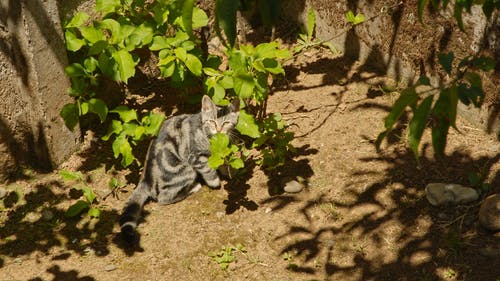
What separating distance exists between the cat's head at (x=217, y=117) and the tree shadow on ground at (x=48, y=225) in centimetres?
135

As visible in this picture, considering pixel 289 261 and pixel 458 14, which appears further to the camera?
pixel 289 261

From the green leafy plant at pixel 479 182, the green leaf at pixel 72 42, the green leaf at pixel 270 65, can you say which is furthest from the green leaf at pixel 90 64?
the green leafy plant at pixel 479 182

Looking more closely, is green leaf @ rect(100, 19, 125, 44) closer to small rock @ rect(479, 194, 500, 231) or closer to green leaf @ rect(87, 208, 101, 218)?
green leaf @ rect(87, 208, 101, 218)

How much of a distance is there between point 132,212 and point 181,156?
35.8 inches

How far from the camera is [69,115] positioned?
6297 mm

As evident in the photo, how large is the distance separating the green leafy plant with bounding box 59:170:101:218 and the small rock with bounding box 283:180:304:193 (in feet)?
6.40

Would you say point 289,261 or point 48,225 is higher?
point 48,225

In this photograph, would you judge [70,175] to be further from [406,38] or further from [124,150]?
[406,38]

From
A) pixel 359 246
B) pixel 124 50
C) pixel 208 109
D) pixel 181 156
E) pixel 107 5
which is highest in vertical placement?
pixel 107 5

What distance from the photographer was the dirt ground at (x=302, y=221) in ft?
17.8

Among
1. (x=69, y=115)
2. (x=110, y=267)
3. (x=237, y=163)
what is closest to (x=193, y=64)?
(x=237, y=163)

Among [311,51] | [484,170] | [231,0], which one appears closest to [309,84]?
[311,51]

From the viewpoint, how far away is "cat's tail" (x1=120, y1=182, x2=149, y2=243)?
5812mm

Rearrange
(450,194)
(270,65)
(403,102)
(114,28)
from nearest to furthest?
(403,102) → (450,194) → (270,65) → (114,28)
